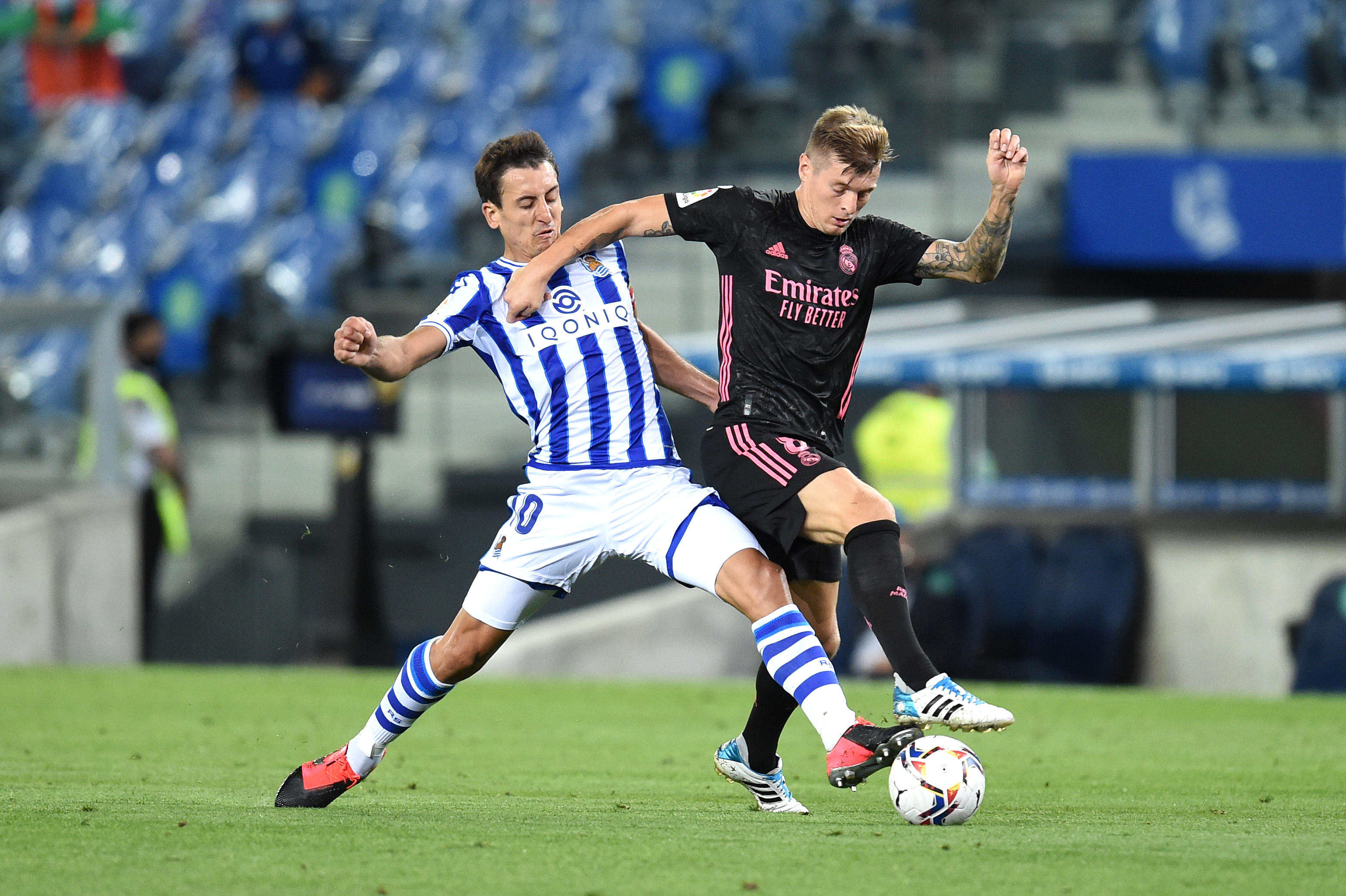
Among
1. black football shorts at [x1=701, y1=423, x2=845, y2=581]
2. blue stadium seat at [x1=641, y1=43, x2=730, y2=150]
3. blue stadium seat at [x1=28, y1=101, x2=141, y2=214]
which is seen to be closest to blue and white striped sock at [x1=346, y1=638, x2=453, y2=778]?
black football shorts at [x1=701, y1=423, x2=845, y2=581]

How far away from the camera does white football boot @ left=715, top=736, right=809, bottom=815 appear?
530 cm

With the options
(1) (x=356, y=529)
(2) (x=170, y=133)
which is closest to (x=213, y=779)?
(1) (x=356, y=529)

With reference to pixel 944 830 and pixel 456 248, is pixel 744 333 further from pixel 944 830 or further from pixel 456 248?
pixel 456 248

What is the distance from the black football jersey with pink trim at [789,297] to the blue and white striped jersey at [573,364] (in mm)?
248

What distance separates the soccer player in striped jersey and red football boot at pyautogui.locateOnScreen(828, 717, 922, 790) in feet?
1.35

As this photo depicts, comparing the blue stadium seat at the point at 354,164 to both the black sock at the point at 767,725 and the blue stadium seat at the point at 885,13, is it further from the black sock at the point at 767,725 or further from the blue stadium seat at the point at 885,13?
the black sock at the point at 767,725

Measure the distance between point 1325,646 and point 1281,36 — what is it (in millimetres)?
6336

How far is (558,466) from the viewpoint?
5.17 metres

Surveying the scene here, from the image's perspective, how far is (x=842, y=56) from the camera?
15.7m

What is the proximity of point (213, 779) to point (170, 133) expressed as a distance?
43.8 ft

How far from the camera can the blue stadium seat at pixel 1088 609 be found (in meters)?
11.6

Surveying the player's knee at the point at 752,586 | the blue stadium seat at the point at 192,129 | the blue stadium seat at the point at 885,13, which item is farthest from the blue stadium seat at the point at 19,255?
the player's knee at the point at 752,586

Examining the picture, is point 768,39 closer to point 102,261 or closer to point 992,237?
point 102,261

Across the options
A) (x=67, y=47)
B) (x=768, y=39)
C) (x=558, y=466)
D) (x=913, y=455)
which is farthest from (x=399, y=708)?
(x=67, y=47)
